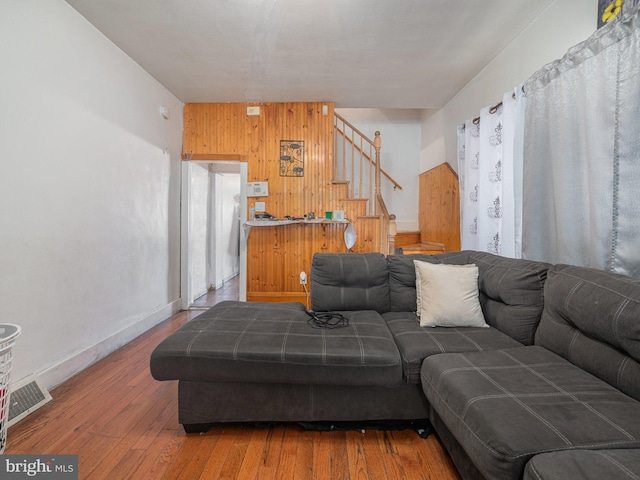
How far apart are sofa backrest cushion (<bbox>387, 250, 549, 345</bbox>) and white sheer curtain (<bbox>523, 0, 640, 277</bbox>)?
31 cm

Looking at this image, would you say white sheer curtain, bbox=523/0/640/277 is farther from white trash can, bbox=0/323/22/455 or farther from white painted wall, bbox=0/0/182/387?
white painted wall, bbox=0/0/182/387

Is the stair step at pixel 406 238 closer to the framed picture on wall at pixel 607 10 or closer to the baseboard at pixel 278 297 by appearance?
the baseboard at pixel 278 297

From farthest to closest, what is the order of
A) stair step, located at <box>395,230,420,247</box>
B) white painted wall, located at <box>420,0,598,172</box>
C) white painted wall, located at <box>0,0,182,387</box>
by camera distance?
stair step, located at <box>395,230,420,247</box> < white painted wall, located at <box>420,0,598,172</box> < white painted wall, located at <box>0,0,182,387</box>

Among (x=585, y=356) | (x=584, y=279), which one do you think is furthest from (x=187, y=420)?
(x=584, y=279)

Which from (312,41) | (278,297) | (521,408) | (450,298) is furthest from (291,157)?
(521,408)

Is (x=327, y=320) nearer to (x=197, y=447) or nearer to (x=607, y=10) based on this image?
(x=197, y=447)

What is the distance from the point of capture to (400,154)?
5.07 m

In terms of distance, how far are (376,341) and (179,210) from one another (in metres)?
3.20

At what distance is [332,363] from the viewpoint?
1476 mm

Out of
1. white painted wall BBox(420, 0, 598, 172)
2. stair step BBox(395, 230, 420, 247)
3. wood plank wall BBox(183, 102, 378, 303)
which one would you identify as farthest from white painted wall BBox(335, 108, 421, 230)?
wood plank wall BBox(183, 102, 378, 303)

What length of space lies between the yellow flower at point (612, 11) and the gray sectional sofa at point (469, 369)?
4.58 feet

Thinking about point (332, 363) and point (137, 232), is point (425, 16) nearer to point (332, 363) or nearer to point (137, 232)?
point (332, 363)

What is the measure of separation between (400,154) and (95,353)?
4.79 meters

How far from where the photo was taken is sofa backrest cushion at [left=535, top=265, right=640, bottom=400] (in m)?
1.13
